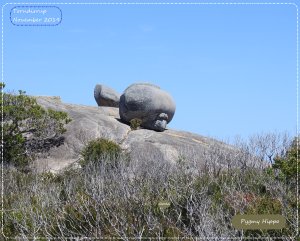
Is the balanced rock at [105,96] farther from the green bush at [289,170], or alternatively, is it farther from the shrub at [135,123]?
the green bush at [289,170]

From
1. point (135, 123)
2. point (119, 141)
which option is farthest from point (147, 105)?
point (119, 141)

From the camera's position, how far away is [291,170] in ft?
67.2

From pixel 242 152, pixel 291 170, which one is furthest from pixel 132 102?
pixel 291 170

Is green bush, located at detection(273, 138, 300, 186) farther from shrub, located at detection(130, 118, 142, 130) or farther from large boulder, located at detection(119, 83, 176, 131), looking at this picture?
large boulder, located at detection(119, 83, 176, 131)

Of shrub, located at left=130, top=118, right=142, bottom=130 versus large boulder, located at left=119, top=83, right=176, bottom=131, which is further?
large boulder, located at left=119, top=83, right=176, bottom=131

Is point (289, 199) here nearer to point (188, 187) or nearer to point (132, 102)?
point (188, 187)

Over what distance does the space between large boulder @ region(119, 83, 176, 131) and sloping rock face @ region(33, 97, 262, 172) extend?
80cm

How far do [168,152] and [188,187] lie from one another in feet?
48.3

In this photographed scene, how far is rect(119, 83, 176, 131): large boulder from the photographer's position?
36031mm

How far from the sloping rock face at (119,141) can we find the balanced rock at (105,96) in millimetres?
5127

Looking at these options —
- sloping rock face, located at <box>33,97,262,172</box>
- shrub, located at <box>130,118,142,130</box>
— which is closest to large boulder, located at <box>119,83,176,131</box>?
shrub, located at <box>130,118,142,130</box>

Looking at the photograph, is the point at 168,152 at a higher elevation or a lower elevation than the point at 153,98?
lower

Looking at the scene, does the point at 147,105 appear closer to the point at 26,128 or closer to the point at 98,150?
the point at 26,128

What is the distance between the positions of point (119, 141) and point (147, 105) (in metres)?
3.57
